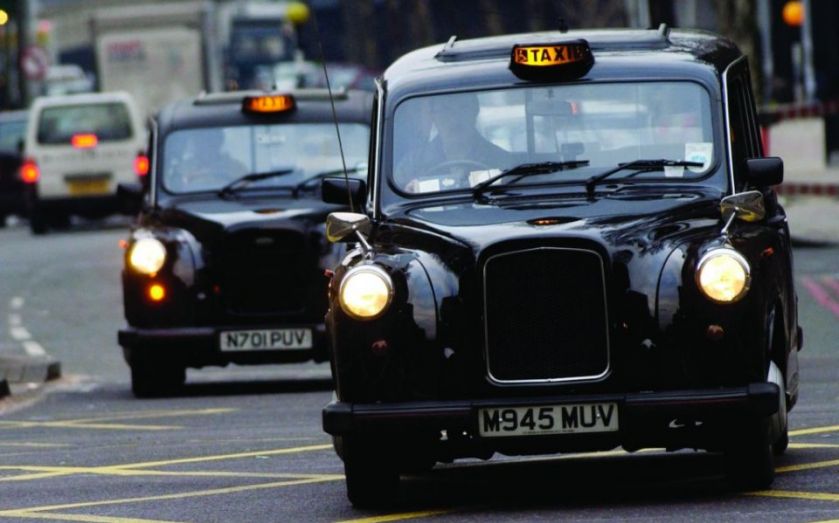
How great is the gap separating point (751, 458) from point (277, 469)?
2.70 m

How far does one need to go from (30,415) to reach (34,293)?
11.0 m

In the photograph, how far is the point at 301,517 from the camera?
30.1 feet

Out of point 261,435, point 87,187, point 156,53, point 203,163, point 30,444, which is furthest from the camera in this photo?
point 156,53

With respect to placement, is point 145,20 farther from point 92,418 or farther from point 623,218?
point 623,218

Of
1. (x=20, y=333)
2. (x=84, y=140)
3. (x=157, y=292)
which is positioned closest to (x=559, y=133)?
(x=157, y=292)

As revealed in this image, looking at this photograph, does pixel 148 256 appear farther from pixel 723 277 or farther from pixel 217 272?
pixel 723 277

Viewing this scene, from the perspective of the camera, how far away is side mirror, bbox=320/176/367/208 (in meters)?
10.2

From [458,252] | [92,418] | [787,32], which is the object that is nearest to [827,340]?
[92,418]

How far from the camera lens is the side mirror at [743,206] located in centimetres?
923

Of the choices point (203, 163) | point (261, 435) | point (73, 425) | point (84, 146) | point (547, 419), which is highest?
point (203, 163)

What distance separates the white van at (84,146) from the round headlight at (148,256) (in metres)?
19.6

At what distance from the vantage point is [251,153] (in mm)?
16344

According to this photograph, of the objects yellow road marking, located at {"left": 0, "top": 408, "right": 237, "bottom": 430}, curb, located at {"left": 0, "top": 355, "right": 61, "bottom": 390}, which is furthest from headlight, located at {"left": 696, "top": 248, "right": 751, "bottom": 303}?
curb, located at {"left": 0, "top": 355, "right": 61, "bottom": 390}

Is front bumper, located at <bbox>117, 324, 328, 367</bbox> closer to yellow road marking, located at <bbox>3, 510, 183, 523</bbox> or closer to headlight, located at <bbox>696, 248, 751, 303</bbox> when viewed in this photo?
yellow road marking, located at <bbox>3, 510, 183, 523</bbox>
